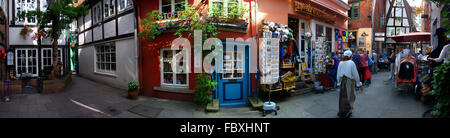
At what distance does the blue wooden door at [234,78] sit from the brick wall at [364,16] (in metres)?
12.1

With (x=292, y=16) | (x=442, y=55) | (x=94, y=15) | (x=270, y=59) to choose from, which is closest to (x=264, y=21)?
(x=270, y=59)

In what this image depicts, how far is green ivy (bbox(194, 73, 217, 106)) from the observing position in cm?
478

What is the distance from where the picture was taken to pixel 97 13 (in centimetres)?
885

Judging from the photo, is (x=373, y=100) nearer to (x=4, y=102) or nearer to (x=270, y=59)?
(x=270, y=59)

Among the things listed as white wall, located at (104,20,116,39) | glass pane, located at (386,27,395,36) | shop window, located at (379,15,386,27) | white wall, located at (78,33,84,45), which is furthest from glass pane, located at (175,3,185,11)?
glass pane, located at (386,27,395,36)

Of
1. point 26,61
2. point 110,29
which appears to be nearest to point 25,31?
point 26,61

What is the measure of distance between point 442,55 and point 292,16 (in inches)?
150

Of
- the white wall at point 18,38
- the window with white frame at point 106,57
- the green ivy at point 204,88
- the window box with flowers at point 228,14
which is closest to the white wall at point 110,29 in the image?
the window with white frame at point 106,57

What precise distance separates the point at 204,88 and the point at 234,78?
912 mm

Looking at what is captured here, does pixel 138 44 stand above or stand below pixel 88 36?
below

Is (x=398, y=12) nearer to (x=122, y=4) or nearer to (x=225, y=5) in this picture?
(x=225, y=5)

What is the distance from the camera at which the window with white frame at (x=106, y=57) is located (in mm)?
7766

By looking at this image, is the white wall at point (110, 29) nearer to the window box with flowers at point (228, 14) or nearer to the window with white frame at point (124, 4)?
the window with white frame at point (124, 4)

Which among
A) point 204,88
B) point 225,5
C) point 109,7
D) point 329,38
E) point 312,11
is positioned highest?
point 109,7
